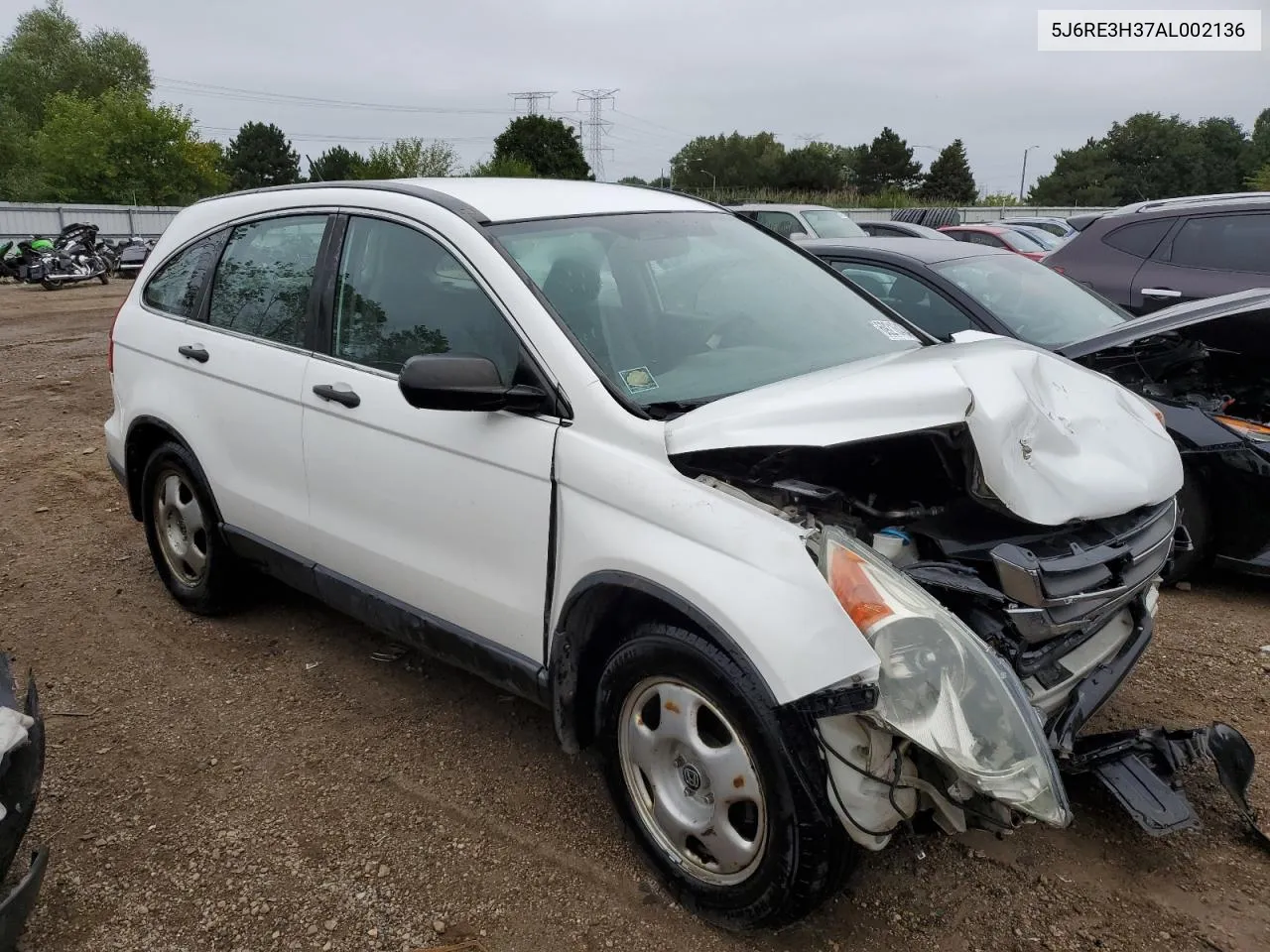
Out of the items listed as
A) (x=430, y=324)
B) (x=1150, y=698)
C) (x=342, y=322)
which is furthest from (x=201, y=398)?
(x=1150, y=698)

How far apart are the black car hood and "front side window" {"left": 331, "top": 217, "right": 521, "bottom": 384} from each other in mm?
3044

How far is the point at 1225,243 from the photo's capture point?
22.9 ft

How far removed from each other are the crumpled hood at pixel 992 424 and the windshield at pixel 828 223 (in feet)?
35.9

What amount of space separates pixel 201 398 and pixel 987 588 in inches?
125

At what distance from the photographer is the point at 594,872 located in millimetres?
2748

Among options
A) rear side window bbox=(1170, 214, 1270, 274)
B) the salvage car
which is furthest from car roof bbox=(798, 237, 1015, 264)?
rear side window bbox=(1170, 214, 1270, 274)

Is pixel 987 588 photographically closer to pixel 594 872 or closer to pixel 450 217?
pixel 594 872

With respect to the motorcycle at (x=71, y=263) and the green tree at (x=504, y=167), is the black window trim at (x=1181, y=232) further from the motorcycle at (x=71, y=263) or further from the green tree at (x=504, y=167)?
the green tree at (x=504, y=167)

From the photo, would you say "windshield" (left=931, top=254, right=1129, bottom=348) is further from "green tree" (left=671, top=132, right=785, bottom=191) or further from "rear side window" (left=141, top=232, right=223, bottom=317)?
"green tree" (left=671, top=132, right=785, bottom=191)

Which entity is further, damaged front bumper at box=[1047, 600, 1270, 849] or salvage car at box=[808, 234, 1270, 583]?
salvage car at box=[808, 234, 1270, 583]

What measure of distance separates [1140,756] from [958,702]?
93 cm

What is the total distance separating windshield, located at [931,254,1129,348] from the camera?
17.4 feet

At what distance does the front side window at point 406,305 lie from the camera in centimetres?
292

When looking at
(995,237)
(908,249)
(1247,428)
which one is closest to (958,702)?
(1247,428)
